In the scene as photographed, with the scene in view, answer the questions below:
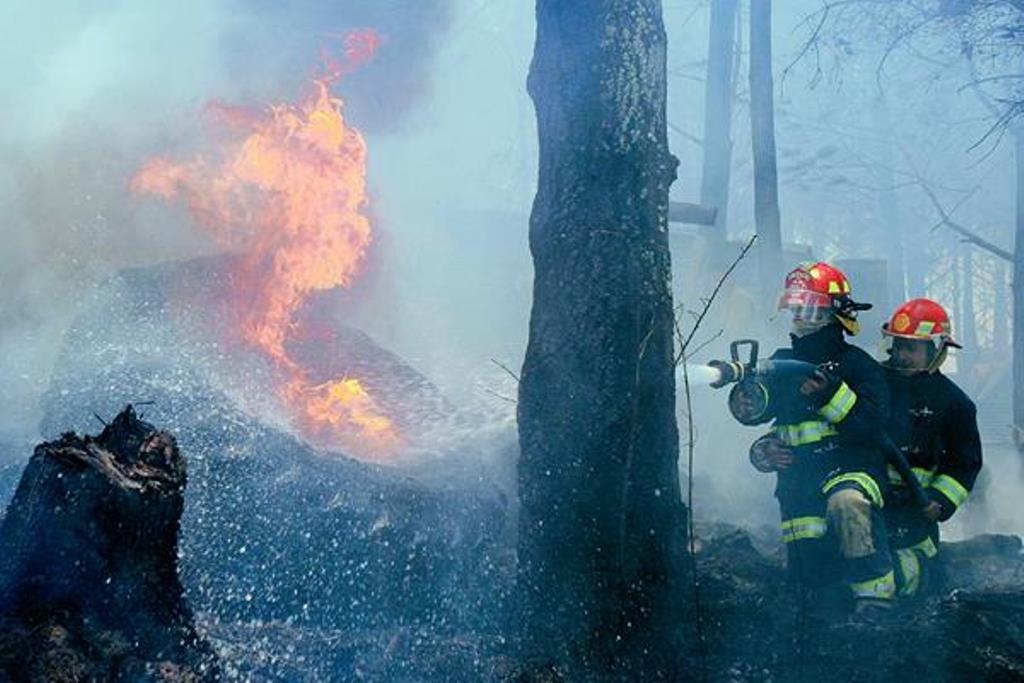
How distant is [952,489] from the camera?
4871mm

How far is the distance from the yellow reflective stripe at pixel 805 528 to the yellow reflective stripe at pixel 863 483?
18cm

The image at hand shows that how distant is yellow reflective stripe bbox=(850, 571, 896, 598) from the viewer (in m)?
4.38

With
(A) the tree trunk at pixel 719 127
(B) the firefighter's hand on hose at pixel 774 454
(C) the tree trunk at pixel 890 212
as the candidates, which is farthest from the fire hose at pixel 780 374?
(C) the tree trunk at pixel 890 212

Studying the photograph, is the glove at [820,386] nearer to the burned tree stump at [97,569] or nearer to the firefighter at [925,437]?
the firefighter at [925,437]

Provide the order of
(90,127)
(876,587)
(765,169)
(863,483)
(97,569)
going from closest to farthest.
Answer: (97,569) → (876,587) → (863,483) → (90,127) → (765,169)

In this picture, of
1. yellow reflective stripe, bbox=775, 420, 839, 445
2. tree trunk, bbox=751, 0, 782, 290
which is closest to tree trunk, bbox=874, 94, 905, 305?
tree trunk, bbox=751, 0, 782, 290

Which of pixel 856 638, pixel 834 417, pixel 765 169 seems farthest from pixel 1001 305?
pixel 856 638

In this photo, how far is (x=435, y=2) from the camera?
13.3 meters

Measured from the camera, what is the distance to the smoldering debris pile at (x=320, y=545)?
463 centimetres

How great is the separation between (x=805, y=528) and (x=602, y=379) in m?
1.95

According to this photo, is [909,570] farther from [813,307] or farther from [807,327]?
[813,307]

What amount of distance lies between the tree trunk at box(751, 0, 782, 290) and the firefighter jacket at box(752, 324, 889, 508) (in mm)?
6362

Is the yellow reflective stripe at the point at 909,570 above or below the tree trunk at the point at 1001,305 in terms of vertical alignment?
below

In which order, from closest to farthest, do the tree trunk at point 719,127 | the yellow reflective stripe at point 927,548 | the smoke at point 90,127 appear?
the yellow reflective stripe at point 927,548 < the smoke at point 90,127 < the tree trunk at point 719,127
